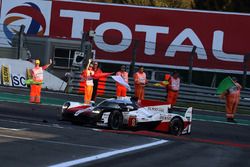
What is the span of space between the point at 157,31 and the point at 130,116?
2095 centimetres

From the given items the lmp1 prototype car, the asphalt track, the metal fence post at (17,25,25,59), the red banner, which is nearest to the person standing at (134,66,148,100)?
the asphalt track

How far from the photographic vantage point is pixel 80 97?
26.8 metres

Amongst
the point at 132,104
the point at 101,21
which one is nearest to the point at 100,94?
the point at 101,21

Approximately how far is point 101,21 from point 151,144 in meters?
23.7

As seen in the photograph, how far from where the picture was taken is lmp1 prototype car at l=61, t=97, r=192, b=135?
15.2m

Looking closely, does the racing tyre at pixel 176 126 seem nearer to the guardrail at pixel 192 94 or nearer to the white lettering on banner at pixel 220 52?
the guardrail at pixel 192 94

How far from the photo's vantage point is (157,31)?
118 feet

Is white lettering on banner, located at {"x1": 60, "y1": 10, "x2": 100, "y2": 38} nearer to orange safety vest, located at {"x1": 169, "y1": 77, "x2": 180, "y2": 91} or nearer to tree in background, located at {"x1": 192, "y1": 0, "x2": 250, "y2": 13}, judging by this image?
orange safety vest, located at {"x1": 169, "y1": 77, "x2": 180, "y2": 91}

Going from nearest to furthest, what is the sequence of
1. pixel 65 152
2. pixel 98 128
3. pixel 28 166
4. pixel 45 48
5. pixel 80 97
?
pixel 28 166 → pixel 65 152 → pixel 98 128 → pixel 80 97 → pixel 45 48

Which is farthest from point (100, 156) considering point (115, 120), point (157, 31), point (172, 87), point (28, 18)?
point (28, 18)

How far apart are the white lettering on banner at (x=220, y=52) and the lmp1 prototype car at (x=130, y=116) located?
17.2 m

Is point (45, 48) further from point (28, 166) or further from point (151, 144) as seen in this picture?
point (28, 166)

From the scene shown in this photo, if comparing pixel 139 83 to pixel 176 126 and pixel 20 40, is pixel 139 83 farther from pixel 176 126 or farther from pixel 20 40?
pixel 176 126

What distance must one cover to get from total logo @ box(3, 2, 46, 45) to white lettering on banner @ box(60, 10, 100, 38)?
140cm
